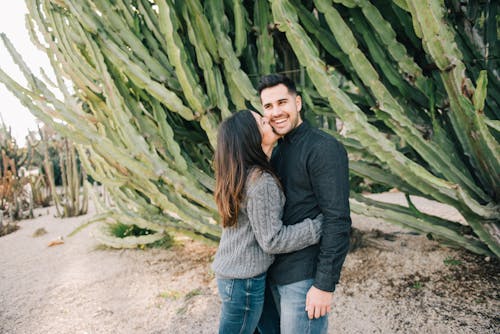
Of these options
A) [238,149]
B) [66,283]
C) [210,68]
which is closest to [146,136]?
[210,68]

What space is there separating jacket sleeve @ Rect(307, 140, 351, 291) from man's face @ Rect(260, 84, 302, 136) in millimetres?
233

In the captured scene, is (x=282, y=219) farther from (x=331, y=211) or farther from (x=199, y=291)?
(x=199, y=291)

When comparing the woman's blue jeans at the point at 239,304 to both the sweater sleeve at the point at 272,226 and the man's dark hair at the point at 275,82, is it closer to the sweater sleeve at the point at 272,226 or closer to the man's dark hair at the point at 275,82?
the sweater sleeve at the point at 272,226

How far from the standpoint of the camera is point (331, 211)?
4.01 ft

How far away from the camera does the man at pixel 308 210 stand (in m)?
1.22

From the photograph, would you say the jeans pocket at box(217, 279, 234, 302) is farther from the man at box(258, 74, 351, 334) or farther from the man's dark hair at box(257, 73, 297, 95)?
the man's dark hair at box(257, 73, 297, 95)

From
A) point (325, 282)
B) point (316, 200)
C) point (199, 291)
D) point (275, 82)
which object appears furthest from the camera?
point (199, 291)

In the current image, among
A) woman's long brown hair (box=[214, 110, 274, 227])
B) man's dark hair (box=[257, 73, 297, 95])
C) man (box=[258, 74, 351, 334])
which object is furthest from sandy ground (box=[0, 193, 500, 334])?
man's dark hair (box=[257, 73, 297, 95])

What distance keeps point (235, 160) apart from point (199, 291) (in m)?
1.81

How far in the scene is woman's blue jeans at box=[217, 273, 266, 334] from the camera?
1.32 metres

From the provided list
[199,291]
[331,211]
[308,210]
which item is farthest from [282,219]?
[199,291]

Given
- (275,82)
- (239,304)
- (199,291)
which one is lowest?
(199,291)

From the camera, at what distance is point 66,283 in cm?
324

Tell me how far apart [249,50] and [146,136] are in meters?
1.04
